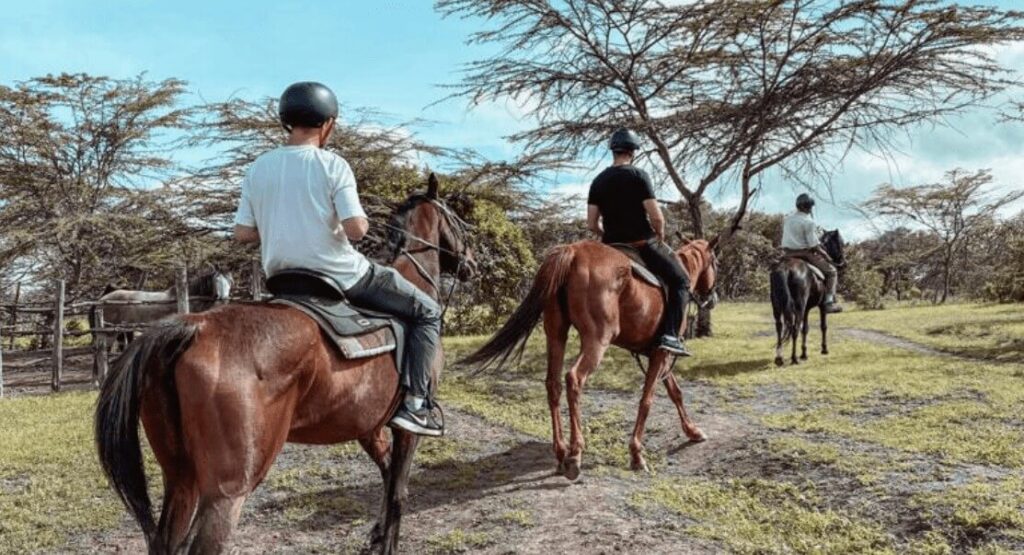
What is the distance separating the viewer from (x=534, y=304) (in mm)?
5770

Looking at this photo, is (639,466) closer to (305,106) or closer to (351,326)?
(351,326)

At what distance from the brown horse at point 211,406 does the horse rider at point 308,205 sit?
0.32 meters

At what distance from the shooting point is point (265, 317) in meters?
3.01

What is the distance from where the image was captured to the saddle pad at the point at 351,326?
10.6ft

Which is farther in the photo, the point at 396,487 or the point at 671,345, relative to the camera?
the point at 671,345

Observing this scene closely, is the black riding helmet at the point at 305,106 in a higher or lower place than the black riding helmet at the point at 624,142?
lower

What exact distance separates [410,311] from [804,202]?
984 centimetres

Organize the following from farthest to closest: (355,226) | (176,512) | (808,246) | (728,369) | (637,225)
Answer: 1. (808,246)
2. (728,369)
3. (637,225)
4. (355,226)
5. (176,512)

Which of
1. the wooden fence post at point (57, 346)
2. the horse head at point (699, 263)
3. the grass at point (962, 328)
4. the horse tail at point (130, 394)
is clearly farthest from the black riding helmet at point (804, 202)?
the wooden fence post at point (57, 346)

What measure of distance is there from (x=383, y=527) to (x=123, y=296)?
1107cm

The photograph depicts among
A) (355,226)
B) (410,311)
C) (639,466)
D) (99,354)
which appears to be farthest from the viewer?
(99,354)

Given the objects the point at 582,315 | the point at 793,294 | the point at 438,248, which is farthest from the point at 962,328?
the point at 438,248

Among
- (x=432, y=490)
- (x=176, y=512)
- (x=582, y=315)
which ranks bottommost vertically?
(x=432, y=490)

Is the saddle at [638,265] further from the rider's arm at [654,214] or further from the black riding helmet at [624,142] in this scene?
the black riding helmet at [624,142]
